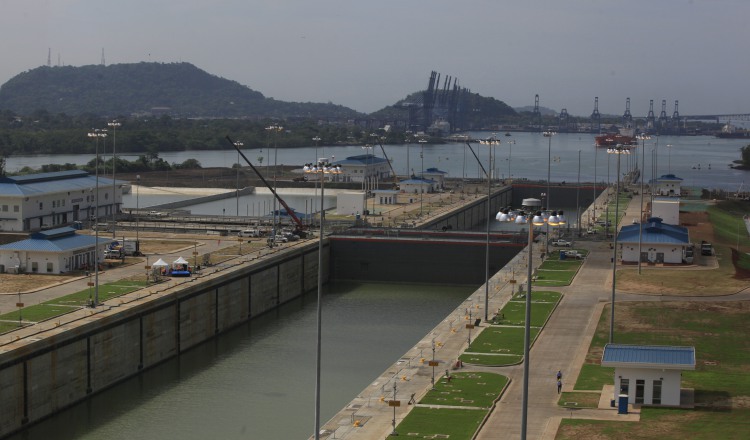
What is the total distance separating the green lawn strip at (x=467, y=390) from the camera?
40.3 metres

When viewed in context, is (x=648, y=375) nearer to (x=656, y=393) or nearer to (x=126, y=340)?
(x=656, y=393)

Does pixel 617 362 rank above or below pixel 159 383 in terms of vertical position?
above

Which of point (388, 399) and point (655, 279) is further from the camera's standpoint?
point (655, 279)

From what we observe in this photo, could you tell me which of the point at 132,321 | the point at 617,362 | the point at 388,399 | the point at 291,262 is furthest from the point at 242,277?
the point at 617,362

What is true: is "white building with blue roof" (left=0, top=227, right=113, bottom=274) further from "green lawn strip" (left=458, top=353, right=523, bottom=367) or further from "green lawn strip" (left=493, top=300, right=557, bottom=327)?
"green lawn strip" (left=458, top=353, right=523, bottom=367)

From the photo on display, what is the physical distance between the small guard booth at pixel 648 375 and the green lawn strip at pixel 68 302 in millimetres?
23530

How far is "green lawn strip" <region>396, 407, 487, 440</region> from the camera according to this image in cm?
3631

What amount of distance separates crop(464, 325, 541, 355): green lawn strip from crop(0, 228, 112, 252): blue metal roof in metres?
21.7

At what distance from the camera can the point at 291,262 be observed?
74.2 m

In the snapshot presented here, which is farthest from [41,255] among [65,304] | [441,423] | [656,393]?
[656,393]

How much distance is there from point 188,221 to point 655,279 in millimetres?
39012

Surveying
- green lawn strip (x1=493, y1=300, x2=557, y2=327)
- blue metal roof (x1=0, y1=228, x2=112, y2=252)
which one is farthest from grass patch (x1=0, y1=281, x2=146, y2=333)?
green lawn strip (x1=493, y1=300, x2=557, y2=327)

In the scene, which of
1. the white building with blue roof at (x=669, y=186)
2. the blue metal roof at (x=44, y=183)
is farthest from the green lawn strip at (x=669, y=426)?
the white building with blue roof at (x=669, y=186)

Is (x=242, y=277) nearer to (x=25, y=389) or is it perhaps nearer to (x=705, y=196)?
(x=25, y=389)
